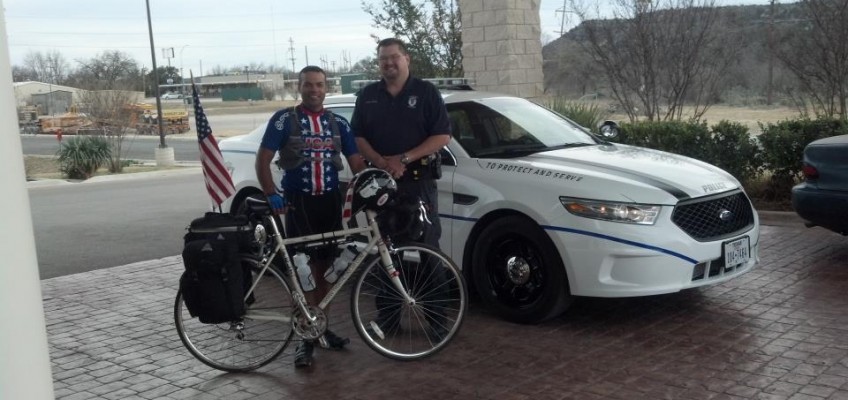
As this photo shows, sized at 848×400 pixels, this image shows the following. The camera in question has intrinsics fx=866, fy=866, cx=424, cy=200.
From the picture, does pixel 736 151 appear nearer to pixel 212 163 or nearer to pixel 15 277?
pixel 212 163

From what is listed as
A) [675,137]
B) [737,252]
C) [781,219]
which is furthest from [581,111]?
[737,252]

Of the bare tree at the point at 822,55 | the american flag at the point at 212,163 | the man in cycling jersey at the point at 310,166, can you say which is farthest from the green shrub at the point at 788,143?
the american flag at the point at 212,163

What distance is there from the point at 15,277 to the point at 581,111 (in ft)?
37.1

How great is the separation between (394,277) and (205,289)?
115 centimetres

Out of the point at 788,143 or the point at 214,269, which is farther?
the point at 788,143

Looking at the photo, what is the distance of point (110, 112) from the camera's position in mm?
→ 27078

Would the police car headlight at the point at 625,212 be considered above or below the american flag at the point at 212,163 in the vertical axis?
below

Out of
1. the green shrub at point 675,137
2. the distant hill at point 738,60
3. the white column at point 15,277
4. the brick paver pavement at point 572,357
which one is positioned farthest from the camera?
the distant hill at point 738,60

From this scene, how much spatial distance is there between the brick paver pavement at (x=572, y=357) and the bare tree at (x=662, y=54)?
726cm

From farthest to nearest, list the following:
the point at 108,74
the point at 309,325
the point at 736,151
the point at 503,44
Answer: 1. the point at 108,74
2. the point at 503,44
3. the point at 736,151
4. the point at 309,325

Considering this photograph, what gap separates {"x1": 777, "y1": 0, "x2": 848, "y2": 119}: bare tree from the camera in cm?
1199

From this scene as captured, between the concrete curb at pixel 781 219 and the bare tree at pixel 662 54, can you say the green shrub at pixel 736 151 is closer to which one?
the concrete curb at pixel 781 219

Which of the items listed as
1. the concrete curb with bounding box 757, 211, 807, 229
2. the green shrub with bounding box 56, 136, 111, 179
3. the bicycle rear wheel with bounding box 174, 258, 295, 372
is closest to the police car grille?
the bicycle rear wheel with bounding box 174, 258, 295, 372

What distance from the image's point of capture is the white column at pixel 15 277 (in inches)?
91.4
